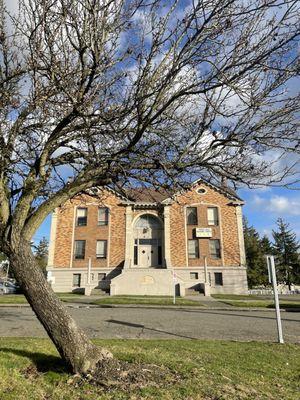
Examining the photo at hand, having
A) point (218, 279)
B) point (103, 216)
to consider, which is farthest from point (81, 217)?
point (218, 279)

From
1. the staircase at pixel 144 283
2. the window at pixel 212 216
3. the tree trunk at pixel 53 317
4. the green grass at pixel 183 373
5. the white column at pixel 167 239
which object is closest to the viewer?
the green grass at pixel 183 373

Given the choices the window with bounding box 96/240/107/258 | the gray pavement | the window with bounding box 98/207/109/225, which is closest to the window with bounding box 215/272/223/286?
the window with bounding box 96/240/107/258

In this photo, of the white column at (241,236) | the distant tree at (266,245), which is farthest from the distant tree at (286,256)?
the white column at (241,236)

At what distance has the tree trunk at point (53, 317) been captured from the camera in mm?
4918

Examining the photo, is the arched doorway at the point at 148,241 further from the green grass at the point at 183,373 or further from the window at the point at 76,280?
the green grass at the point at 183,373

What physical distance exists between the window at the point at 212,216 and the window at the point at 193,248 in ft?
8.55

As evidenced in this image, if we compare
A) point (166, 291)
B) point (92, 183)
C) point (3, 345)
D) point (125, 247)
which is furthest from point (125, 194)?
point (125, 247)

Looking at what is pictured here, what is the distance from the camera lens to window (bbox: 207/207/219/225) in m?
34.9

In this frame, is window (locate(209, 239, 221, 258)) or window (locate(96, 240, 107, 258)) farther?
window (locate(96, 240, 107, 258))

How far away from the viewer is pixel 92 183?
6.22 metres

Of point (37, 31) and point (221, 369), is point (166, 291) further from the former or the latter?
point (37, 31)

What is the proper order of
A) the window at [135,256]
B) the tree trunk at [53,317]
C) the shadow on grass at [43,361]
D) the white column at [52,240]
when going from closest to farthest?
the tree trunk at [53,317] < the shadow on grass at [43,361] < the white column at [52,240] < the window at [135,256]

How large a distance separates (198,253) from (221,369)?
28.8m

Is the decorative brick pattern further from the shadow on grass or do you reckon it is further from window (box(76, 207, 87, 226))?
the shadow on grass
